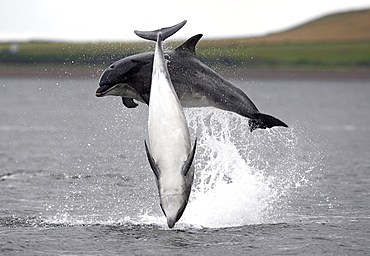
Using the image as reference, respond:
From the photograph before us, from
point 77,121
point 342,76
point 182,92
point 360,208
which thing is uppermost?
point 182,92

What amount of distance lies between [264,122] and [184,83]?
2.16m

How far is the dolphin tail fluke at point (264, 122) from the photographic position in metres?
18.0

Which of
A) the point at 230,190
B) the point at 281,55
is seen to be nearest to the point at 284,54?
the point at 281,55

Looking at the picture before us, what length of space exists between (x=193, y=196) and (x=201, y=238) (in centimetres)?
434

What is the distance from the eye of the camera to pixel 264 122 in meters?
18.1

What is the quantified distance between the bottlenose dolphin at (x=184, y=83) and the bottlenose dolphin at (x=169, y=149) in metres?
1.55

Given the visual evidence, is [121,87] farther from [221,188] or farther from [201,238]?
[221,188]

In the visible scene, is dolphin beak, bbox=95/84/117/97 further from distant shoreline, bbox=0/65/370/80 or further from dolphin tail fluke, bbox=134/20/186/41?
distant shoreline, bbox=0/65/370/80

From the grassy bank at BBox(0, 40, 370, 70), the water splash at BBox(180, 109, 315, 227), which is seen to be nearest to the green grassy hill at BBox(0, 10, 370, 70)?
the grassy bank at BBox(0, 40, 370, 70)

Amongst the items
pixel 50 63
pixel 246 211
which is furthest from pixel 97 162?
pixel 50 63

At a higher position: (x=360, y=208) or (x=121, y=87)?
(x=121, y=87)

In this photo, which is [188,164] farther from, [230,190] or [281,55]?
[281,55]

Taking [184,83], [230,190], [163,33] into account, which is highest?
[163,33]

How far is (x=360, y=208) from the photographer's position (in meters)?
20.5
